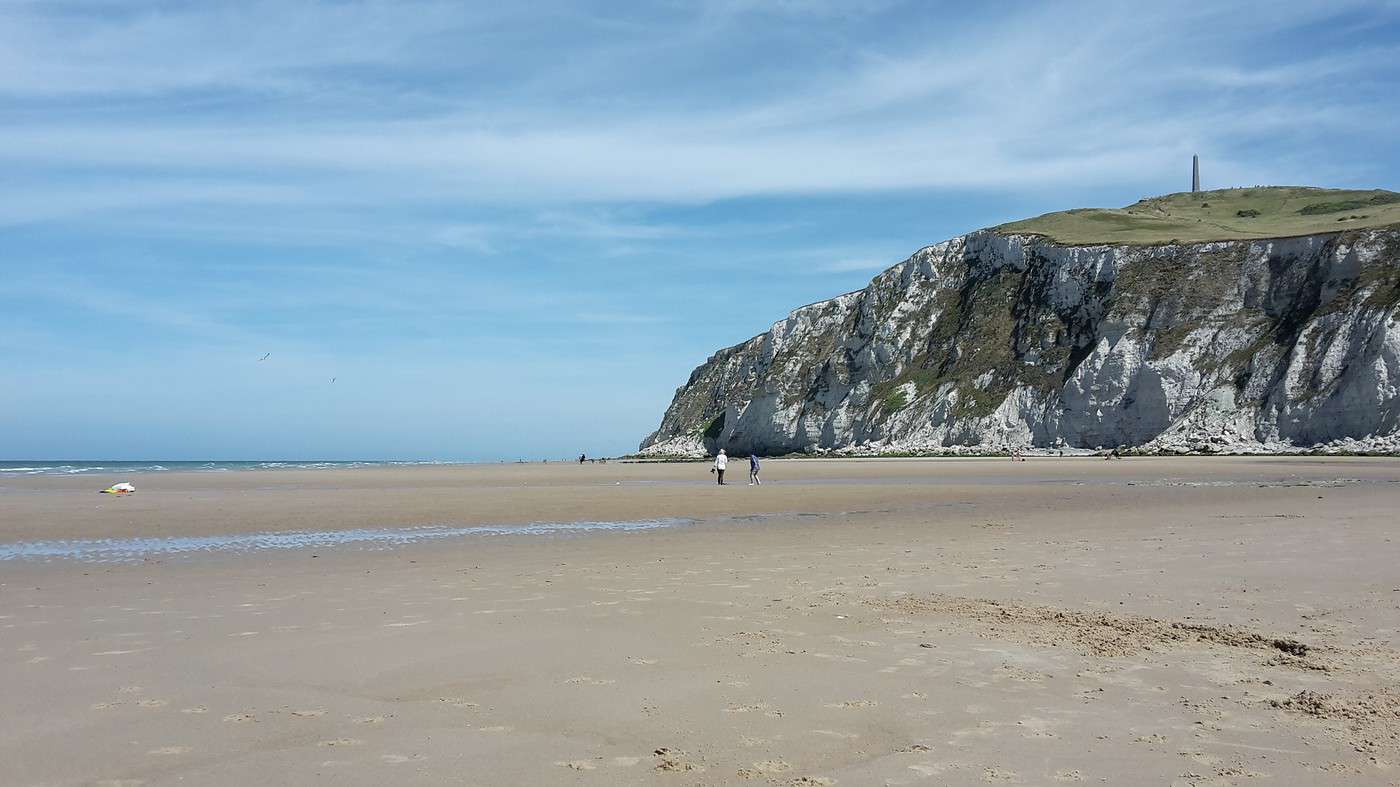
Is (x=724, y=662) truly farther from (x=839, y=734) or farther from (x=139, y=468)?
(x=139, y=468)

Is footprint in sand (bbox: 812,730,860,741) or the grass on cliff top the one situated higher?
the grass on cliff top

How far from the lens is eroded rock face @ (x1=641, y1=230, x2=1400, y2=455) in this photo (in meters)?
57.6

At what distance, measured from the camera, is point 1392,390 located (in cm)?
5303

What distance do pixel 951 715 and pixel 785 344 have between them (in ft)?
320

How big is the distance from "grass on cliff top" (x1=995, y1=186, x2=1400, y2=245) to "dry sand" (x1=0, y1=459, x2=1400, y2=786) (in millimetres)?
67972

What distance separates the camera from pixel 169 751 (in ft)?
16.5

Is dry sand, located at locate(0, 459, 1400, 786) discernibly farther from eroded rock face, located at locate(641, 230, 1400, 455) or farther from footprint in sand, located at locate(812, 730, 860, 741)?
eroded rock face, located at locate(641, 230, 1400, 455)

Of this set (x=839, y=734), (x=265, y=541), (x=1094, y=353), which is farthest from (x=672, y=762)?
(x=1094, y=353)

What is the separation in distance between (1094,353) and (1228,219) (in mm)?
44905

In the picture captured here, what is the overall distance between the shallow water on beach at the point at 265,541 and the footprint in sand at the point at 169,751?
32.3ft

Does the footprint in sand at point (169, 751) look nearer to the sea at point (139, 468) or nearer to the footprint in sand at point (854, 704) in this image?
the footprint in sand at point (854, 704)

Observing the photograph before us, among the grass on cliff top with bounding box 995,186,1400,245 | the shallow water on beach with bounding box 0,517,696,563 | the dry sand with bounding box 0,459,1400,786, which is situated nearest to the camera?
the dry sand with bounding box 0,459,1400,786

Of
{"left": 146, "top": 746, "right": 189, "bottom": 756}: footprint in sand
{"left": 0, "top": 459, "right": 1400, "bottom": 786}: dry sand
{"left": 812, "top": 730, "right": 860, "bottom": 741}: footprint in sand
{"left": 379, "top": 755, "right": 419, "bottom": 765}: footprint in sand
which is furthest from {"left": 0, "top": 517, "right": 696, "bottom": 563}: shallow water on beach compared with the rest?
{"left": 812, "top": 730, "right": 860, "bottom": 741}: footprint in sand

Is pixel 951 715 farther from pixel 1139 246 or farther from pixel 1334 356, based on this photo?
pixel 1139 246
